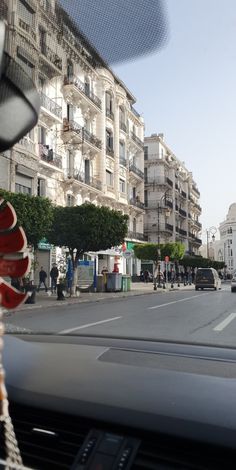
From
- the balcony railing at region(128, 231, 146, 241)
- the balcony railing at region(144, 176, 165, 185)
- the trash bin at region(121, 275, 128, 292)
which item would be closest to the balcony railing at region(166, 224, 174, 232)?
the balcony railing at region(144, 176, 165, 185)

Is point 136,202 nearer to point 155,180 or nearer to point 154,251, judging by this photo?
point 154,251

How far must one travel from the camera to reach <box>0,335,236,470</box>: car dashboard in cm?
114

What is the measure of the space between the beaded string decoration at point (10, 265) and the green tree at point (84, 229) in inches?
904

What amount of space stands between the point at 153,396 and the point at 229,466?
29cm

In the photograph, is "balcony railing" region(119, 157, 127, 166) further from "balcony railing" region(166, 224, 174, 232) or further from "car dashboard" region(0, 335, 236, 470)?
"car dashboard" region(0, 335, 236, 470)

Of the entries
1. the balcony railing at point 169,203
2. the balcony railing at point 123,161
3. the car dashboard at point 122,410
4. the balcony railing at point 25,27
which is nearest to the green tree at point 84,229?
the balcony railing at point 123,161

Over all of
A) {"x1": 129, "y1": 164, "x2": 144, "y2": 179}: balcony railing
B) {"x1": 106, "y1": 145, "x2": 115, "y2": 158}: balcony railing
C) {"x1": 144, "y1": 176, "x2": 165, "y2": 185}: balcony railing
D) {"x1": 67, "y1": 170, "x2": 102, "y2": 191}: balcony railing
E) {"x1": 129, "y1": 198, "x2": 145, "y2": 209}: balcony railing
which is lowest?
{"x1": 67, "y1": 170, "x2": 102, "y2": 191}: balcony railing

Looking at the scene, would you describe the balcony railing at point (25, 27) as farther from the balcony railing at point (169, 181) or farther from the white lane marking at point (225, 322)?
the balcony railing at point (169, 181)

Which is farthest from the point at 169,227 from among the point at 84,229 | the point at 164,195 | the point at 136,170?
the point at 84,229

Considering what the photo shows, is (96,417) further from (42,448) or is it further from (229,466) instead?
(229,466)

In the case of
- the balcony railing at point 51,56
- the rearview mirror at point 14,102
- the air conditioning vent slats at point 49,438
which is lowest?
the air conditioning vent slats at point 49,438

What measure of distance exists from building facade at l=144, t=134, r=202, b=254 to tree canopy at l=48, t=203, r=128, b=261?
110 ft

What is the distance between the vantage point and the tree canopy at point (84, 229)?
954 inches

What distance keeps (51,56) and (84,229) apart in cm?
2277
